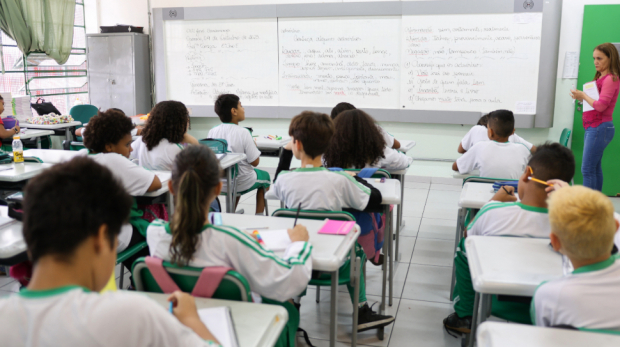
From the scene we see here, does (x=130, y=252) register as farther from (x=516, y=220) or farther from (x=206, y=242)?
(x=516, y=220)

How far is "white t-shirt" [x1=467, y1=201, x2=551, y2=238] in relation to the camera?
5.98ft

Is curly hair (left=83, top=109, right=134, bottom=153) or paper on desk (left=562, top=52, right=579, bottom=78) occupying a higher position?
paper on desk (left=562, top=52, right=579, bottom=78)

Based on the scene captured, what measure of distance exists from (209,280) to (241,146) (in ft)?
8.43

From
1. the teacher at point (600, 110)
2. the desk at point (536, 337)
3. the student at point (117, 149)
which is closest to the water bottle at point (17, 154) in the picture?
the student at point (117, 149)

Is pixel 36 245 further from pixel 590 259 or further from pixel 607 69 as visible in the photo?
pixel 607 69

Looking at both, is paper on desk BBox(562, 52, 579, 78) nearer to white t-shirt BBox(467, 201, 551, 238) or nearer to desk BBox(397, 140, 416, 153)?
desk BBox(397, 140, 416, 153)

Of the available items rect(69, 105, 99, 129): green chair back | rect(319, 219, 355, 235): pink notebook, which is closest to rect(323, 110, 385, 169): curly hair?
rect(319, 219, 355, 235): pink notebook

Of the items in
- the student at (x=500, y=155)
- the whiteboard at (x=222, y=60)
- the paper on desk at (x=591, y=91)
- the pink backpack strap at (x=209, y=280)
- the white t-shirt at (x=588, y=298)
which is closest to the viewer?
the white t-shirt at (x=588, y=298)

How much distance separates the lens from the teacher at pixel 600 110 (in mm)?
4133

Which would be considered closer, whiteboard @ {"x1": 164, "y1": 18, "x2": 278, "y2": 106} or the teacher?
the teacher

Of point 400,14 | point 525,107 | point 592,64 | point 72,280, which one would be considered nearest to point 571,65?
point 592,64

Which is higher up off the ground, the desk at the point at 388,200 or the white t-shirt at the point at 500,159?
the white t-shirt at the point at 500,159

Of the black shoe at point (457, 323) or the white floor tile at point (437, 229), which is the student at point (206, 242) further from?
the white floor tile at point (437, 229)

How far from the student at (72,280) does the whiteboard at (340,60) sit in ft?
16.2
